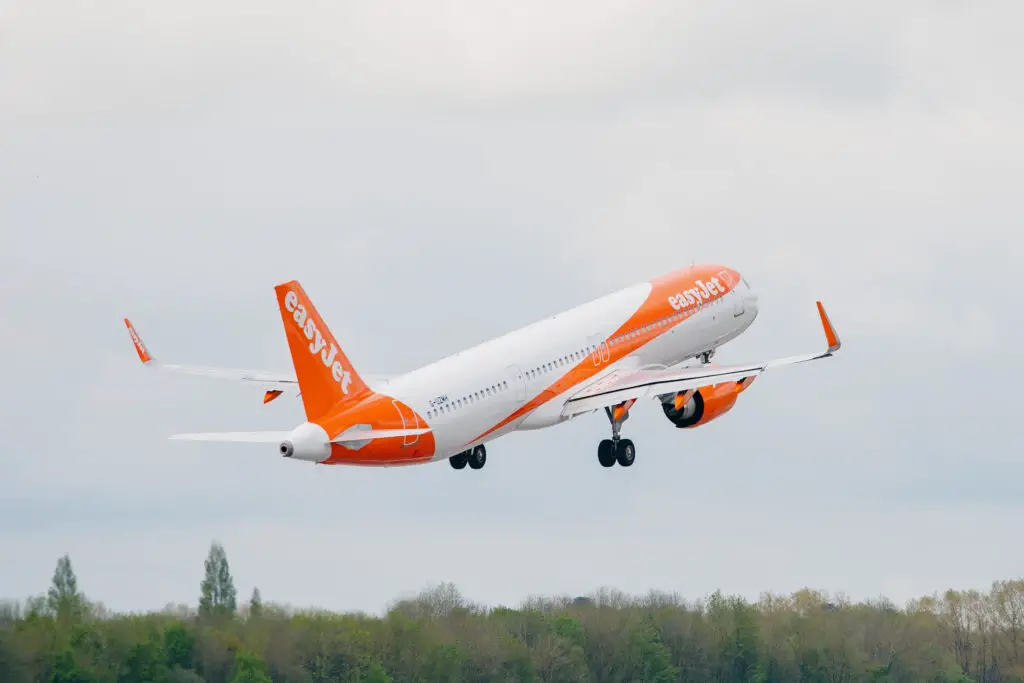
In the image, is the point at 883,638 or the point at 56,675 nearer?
the point at 56,675

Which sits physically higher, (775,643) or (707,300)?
(707,300)

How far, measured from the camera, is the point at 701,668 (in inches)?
6181

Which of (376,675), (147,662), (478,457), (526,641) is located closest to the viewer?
(478,457)

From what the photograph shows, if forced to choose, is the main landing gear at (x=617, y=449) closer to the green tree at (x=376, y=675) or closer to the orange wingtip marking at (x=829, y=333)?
the orange wingtip marking at (x=829, y=333)

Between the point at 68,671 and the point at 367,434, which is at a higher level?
the point at 367,434

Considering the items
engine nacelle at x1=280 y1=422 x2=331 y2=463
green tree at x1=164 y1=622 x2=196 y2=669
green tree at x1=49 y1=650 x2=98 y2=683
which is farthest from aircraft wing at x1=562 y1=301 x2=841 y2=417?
green tree at x1=49 y1=650 x2=98 y2=683

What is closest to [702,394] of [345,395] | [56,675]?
[345,395]

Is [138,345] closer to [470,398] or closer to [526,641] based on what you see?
[470,398]

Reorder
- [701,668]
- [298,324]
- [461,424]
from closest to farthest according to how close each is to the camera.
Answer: [298,324] < [461,424] < [701,668]

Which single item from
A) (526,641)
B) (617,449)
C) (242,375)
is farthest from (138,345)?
(526,641)

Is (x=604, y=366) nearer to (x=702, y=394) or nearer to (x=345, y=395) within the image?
(x=702, y=394)

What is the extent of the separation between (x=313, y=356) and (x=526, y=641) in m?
61.3

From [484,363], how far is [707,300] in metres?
17.7

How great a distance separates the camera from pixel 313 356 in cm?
9119
